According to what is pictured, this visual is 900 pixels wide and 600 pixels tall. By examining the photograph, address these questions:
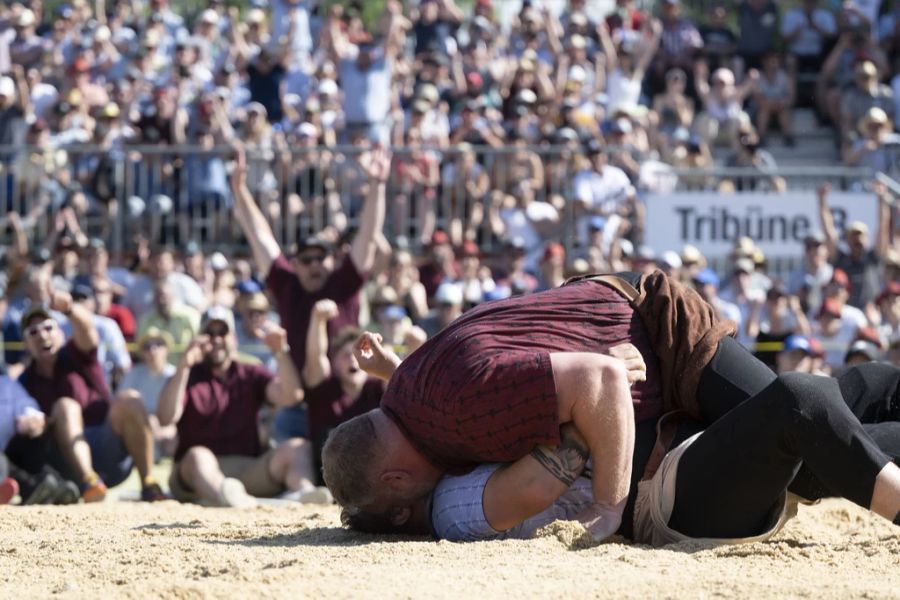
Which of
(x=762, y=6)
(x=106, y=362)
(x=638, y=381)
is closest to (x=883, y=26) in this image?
(x=762, y=6)

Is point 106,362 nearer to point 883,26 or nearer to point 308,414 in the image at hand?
point 308,414

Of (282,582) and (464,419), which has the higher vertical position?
(464,419)

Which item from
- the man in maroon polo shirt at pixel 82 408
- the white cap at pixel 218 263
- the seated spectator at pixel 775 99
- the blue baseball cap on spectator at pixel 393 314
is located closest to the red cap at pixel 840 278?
the blue baseball cap on spectator at pixel 393 314

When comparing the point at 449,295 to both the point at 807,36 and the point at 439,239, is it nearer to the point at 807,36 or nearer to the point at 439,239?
the point at 439,239

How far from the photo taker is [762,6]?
16547 millimetres

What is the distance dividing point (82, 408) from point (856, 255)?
6447 mm

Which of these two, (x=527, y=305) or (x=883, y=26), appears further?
(x=883, y=26)

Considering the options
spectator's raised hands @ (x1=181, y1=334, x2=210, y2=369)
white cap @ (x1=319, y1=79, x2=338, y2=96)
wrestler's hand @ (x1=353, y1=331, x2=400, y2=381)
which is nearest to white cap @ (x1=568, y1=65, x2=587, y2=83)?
white cap @ (x1=319, y1=79, x2=338, y2=96)

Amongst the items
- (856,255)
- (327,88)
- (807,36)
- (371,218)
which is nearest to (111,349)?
(371,218)

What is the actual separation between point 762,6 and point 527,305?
40.5 ft

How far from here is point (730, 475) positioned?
4.71 metres

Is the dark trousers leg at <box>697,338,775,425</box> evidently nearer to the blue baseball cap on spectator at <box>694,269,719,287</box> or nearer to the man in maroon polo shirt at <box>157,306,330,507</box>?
the man in maroon polo shirt at <box>157,306,330,507</box>

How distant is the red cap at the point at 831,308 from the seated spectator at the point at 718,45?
5.31 metres

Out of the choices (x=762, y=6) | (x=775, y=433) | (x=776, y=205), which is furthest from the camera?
(x=762, y=6)
